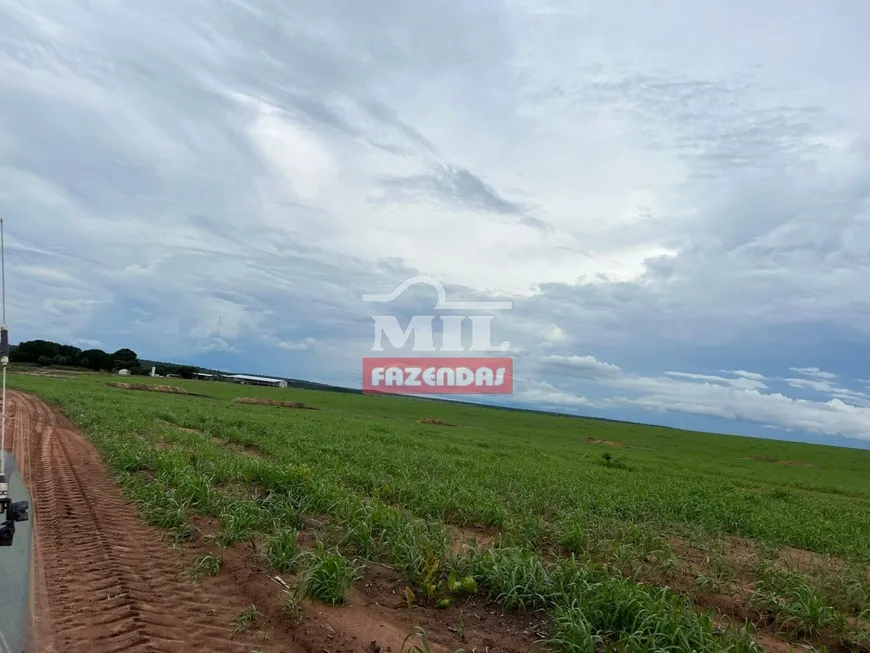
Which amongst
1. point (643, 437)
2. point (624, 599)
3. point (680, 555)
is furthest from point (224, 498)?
point (643, 437)

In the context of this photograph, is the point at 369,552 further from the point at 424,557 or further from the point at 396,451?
the point at 396,451

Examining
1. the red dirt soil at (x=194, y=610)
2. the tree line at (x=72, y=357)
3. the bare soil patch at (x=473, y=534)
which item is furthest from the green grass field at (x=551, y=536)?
the tree line at (x=72, y=357)

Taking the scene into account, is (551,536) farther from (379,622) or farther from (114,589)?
(114,589)

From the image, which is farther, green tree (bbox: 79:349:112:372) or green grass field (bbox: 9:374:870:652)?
green tree (bbox: 79:349:112:372)

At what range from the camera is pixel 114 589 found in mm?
5883

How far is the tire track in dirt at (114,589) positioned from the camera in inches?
193

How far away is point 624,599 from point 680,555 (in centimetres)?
359

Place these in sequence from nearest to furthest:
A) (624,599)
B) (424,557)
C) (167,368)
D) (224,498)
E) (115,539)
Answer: (624,599) < (424,557) < (115,539) < (224,498) < (167,368)

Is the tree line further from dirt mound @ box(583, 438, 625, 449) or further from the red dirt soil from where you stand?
the red dirt soil

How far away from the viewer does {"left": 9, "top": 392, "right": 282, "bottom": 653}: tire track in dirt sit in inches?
193

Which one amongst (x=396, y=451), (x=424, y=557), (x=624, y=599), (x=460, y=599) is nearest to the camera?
(x=624, y=599)

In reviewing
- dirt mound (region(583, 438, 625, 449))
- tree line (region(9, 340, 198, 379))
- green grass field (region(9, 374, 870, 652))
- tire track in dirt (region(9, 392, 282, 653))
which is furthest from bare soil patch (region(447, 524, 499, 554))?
tree line (region(9, 340, 198, 379))

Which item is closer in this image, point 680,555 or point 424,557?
point 424,557

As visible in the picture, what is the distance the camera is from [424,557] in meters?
6.55
